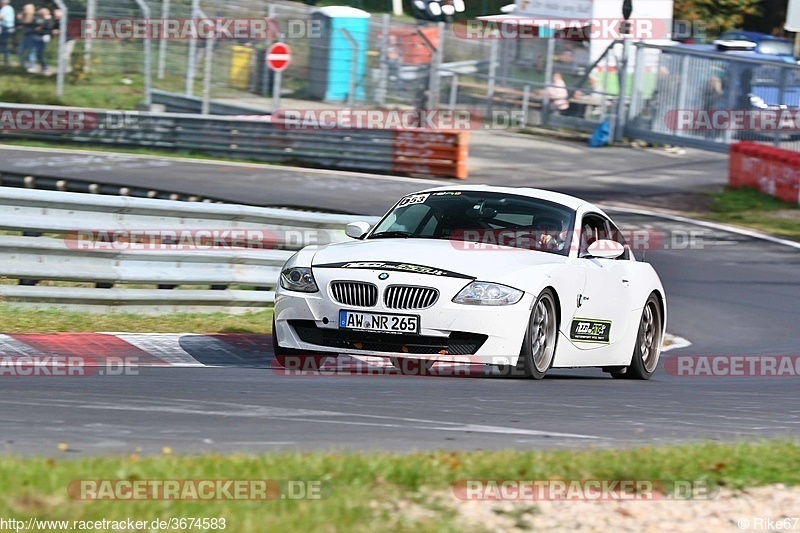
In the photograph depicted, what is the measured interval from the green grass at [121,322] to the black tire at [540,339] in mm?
3010

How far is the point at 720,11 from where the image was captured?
53656 millimetres

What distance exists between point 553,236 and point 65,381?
3.61 m

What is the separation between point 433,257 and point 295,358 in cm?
122

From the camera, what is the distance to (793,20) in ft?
56.9

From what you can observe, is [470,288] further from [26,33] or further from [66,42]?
[26,33]

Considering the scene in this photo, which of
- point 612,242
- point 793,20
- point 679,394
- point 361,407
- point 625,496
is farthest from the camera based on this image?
point 793,20

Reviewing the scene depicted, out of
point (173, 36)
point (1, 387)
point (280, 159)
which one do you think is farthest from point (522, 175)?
point (1, 387)

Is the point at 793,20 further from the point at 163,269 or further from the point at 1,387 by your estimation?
the point at 1,387

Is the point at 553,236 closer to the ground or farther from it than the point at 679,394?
farther from it
